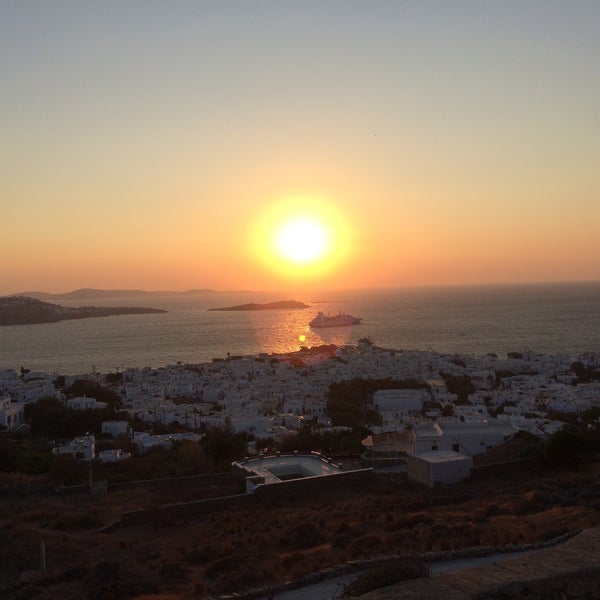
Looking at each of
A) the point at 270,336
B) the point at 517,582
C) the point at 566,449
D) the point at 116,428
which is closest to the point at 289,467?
the point at 566,449

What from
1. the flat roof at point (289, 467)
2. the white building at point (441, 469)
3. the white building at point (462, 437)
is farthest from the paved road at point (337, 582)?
the white building at point (462, 437)

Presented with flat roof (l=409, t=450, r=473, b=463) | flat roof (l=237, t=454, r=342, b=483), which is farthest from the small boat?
flat roof (l=409, t=450, r=473, b=463)

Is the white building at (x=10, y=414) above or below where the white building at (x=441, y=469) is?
below

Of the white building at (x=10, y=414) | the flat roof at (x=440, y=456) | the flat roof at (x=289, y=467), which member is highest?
the flat roof at (x=440, y=456)

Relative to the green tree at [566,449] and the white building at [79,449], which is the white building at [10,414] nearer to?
the white building at [79,449]

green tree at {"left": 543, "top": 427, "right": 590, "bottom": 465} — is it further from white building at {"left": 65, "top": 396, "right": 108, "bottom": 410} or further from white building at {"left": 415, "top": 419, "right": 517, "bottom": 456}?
white building at {"left": 65, "top": 396, "right": 108, "bottom": 410}

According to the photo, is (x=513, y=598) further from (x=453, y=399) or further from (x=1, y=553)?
(x=453, y=399)
